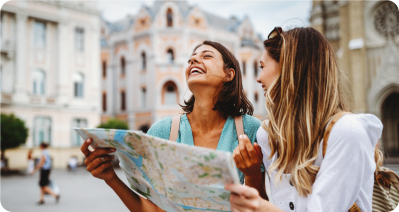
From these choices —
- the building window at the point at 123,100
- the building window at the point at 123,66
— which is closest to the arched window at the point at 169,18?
the building window at the point at 123,66

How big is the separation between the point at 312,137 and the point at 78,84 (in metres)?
24.9

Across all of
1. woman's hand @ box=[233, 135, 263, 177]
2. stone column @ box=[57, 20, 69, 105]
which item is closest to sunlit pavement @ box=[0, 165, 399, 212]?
woman's hand @ box=[233, 135, 263, 177]

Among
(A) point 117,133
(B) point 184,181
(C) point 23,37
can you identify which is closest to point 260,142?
(B) point 184,181

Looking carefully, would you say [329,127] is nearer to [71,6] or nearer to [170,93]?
[71,6]

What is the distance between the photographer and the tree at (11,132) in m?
17.4

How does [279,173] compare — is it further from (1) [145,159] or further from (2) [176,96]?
(2) [176,96]

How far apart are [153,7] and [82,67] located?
30.9 ft

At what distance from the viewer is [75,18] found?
2395cm

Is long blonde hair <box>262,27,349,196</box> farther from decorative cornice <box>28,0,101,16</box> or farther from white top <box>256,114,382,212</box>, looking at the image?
decorative cornice <box>28,0,101,16</box>

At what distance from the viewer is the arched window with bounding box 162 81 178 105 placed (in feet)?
89.4

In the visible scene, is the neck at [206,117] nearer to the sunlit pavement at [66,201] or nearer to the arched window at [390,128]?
the sunlit pavement at [66,201]

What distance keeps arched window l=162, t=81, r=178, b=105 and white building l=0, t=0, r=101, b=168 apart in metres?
5.69

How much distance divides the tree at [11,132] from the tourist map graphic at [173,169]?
18.8 meters

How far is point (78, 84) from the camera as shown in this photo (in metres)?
24.1
